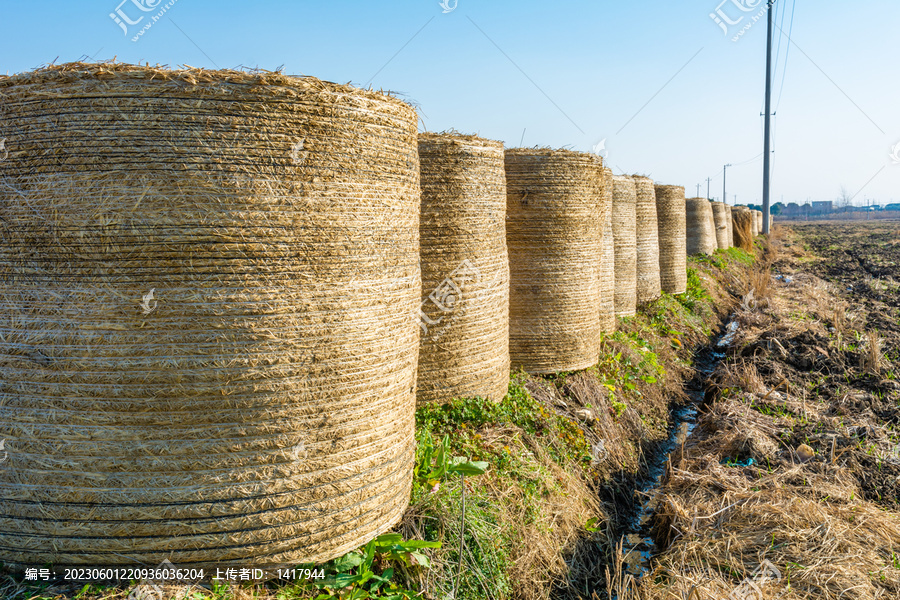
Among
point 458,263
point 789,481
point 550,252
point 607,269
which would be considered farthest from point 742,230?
point 458,263

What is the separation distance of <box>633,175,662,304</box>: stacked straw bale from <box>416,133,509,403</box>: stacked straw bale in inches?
260

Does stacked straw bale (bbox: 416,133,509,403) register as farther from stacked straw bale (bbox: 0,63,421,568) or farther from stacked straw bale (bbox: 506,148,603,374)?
stacked straw bale (bbox: 0,63,421,568)

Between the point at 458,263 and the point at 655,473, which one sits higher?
the point at 458,263

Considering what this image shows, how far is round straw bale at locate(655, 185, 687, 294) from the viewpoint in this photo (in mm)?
13445

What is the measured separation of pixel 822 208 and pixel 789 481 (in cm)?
17389

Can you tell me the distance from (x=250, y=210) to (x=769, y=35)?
30349 millimetres

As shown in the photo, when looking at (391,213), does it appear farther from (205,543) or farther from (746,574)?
(746,574)

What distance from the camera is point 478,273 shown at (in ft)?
17.2

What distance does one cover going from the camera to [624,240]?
9.91 metres

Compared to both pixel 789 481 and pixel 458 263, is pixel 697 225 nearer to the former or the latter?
pixel 789 481

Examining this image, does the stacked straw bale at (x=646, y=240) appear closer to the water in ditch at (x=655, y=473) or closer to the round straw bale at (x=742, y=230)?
the water in ditch at (x=655, y=473)

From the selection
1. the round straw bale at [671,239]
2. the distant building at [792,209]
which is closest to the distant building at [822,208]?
the distant building at [792,209]

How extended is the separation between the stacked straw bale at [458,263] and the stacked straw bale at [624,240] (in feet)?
15.7

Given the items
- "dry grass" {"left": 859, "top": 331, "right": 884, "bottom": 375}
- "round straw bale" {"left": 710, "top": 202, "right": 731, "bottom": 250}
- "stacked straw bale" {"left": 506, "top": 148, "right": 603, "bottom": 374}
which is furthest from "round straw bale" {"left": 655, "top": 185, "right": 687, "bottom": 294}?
"round straw bale" {"left": 710, "top": 202, "right": 731, "bottom": 250}
